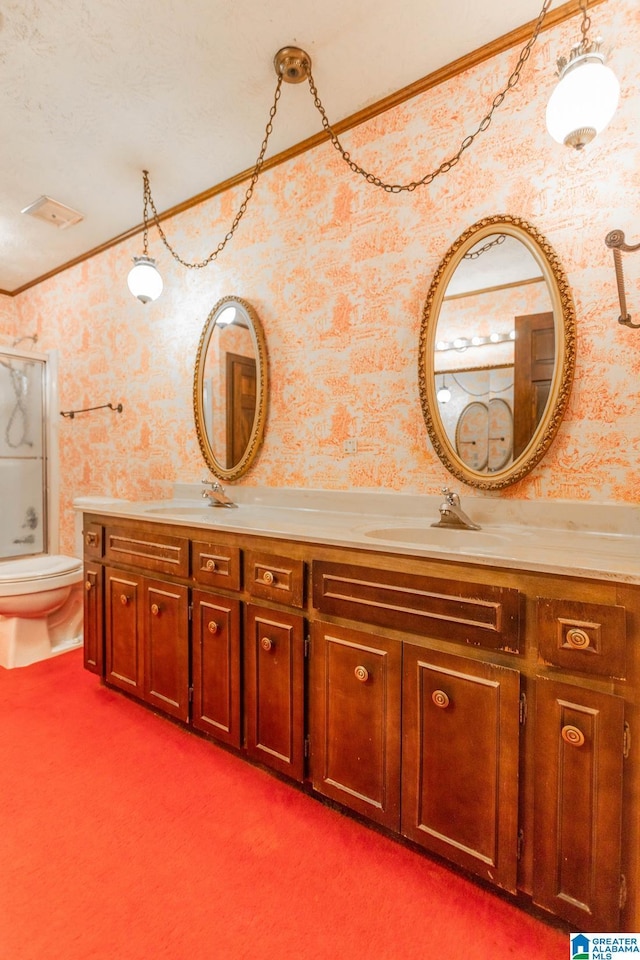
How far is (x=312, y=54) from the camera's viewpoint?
5.68 feet

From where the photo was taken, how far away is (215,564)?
1729 mm

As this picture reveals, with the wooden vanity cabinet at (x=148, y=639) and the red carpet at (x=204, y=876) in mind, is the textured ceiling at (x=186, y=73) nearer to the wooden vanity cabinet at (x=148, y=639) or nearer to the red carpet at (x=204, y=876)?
the wooden vanity cabinet at (x=148, y=639)

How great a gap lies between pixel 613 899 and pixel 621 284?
60.0 inches

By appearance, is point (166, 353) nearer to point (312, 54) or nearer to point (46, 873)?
point (312, 54)

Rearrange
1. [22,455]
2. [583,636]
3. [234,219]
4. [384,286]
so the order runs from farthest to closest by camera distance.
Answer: [22,455]
[234,219]
[384,286]
[583,636]

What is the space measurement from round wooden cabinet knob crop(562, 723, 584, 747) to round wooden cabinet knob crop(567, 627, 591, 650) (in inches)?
6.9

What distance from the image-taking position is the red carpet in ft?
3.60

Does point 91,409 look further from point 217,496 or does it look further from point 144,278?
point 217,496

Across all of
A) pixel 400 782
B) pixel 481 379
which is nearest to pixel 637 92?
pixel 481 379

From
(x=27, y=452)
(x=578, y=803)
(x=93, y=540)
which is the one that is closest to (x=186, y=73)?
(x=93, y=540)

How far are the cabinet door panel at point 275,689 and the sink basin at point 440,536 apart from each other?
41 centimetres

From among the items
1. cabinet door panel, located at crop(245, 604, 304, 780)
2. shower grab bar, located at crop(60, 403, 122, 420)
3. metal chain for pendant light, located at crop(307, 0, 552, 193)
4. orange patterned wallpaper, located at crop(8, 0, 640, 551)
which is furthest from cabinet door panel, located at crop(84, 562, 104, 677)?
metal chain for pendant light, located at crop(307, 0, 552, 193)

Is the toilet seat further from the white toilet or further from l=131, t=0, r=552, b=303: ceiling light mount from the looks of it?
l=131, t=0, r=552, b=303: ceiling light mount

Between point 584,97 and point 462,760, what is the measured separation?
1736mm
